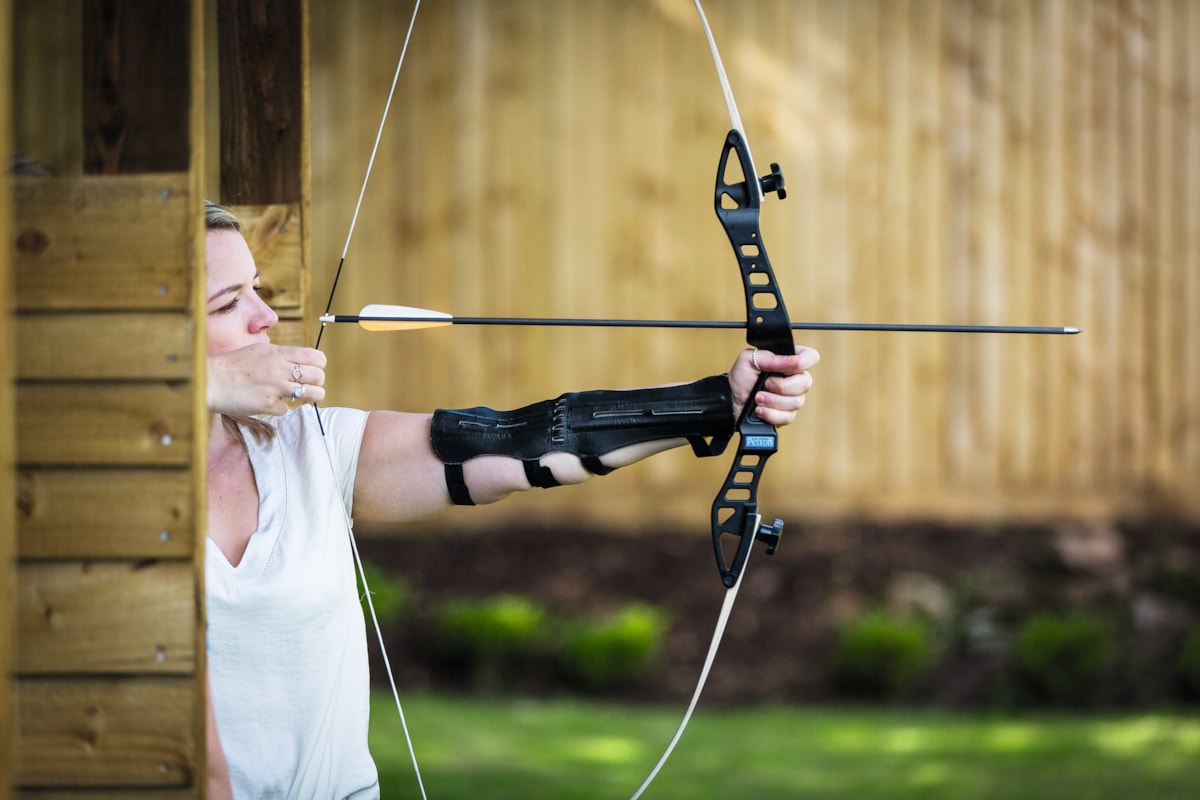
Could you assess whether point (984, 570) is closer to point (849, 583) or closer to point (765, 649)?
point (849, 583)

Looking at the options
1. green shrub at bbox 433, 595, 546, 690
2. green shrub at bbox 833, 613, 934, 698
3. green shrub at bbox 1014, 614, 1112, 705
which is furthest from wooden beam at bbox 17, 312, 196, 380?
green shrub at bbox 1014, 614, 1112, 705

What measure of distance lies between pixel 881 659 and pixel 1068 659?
63 centimetres

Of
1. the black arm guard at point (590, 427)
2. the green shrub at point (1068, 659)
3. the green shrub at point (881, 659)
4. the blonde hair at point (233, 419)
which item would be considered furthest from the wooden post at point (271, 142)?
the green shrub at point (1068, 659)

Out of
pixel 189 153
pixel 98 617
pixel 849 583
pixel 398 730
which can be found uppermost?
pixel 189 153

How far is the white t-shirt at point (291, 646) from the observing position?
1763mm

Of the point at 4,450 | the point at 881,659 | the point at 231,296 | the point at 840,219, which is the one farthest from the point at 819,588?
the point at 4,450

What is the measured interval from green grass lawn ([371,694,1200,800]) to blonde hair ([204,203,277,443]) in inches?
71.7

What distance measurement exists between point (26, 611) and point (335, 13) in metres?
4.23

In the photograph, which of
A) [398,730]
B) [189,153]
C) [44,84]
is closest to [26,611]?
[189,153]

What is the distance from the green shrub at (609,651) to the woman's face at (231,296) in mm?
2800

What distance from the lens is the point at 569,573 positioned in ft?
16.5

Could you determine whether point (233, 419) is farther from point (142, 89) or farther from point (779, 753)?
point (779, 753)

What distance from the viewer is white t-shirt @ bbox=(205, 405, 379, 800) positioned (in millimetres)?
1763

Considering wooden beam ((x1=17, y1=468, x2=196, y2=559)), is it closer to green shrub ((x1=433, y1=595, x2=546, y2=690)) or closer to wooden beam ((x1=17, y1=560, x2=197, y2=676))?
wooden beam ((x1=17, y1=560, x2=197, y2=676))
